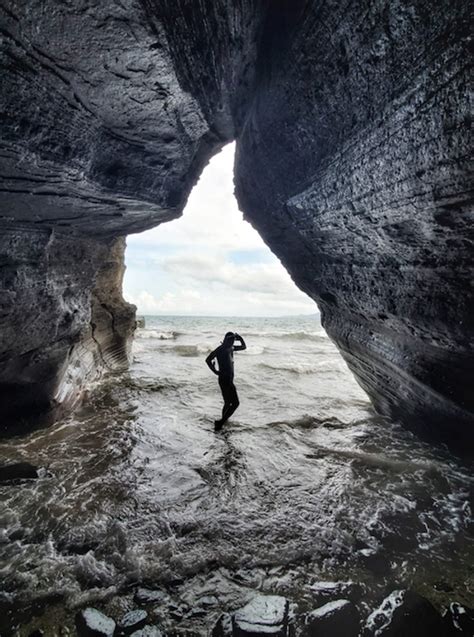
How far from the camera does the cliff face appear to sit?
2656mm

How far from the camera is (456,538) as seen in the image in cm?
318

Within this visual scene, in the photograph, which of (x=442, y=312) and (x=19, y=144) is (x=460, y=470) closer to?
(x=442, y=312)

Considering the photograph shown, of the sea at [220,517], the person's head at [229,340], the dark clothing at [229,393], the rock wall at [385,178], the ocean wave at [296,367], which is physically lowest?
the ocean wave at [296,367]

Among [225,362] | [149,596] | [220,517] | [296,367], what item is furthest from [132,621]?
[296,367]

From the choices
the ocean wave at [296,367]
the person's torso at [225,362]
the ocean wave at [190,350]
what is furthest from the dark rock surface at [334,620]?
the ocean wave at [190,350]

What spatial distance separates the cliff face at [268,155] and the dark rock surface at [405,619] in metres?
2.76

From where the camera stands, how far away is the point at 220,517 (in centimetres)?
350

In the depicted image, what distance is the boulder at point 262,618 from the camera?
2186mm

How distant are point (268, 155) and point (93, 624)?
6.14 metres

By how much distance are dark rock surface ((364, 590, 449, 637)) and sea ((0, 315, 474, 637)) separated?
0.09 m

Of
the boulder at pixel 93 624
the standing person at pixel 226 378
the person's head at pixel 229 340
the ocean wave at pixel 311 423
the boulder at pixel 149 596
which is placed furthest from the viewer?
the person's head at pixel 229 340

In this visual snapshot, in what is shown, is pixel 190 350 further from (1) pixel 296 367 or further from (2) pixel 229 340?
(2) pixel 229 340

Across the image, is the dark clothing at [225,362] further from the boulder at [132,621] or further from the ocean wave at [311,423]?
the boulder at [132,621]

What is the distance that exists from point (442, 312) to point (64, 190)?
502 cm
